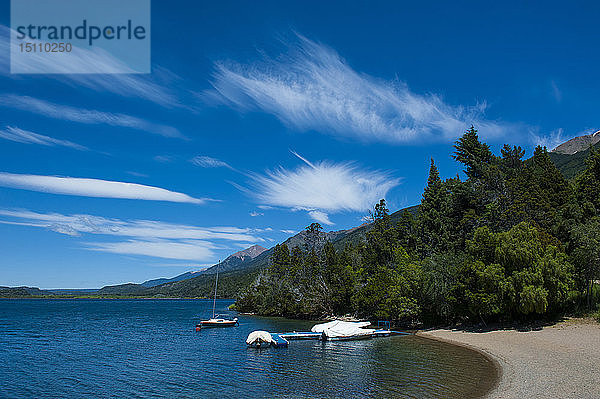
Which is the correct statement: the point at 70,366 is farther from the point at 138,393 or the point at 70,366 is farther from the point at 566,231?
the point at 566,231

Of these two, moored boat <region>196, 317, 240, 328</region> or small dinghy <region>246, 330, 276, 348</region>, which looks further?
moored boat <region>196, 317, 240, 328</region>

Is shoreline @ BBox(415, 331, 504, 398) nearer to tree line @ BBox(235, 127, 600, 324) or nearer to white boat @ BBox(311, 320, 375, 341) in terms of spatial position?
tree line @ BBox(235, 127, 600, 324)

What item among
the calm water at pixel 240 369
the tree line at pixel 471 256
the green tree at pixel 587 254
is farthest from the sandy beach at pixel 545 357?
the green tree at pixel 587 254

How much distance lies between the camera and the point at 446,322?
5544 cm

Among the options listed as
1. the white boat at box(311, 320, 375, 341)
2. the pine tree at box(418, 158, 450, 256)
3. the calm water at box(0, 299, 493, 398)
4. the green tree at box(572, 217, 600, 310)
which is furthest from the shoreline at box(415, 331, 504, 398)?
the pine tree at box(418, 158, 450, 256)

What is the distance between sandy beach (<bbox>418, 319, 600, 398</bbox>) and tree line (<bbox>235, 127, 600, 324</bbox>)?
3.42 meters

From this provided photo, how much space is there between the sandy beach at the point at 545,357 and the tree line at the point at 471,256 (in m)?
3.42

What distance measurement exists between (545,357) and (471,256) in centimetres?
2084

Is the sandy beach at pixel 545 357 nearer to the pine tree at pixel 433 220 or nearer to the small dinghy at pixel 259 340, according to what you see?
the pine tree at pixel 433 220

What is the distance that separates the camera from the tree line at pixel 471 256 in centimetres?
4462

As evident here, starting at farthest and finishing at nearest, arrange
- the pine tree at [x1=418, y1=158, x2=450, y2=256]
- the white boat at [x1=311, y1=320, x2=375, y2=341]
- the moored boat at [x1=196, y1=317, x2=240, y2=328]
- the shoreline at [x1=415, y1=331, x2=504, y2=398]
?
the moored boat at [x1=196, y1=317, x2=240, y2=328]
the pine tree at [x1=418, y1=158, x2=450, y2=256]
the white boat at [x1=311, y1=320, x2=375, y2=341]
the shoreline at [x1=415, y1=331, x2=504, y2=398]

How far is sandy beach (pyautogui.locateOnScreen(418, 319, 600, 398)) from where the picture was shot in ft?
72.6

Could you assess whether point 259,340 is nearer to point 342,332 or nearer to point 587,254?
point 342,332

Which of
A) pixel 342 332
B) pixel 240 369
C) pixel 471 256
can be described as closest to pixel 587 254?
pixel 471 256
